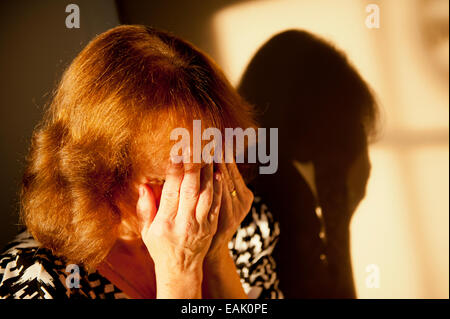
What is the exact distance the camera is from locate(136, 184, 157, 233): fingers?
69cm

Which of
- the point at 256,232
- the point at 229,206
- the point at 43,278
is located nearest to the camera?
the point at 43,278

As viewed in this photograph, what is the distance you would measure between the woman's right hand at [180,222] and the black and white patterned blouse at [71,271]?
0.46 ft

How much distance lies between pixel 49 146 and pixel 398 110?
81cm

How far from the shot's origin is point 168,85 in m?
0.66

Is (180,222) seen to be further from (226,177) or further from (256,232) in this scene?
(256,232)

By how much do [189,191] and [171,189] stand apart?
4 centimetres

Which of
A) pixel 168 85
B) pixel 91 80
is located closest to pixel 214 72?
pixel 168 85

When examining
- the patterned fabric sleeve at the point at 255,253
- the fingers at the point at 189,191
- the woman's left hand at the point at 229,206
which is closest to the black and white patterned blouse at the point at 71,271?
the patterned fabric sleeve at the point at 255,253

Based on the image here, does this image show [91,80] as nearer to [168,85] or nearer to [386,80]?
[168,85]

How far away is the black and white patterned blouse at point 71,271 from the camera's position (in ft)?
2.07

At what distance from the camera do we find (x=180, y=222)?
67 cm

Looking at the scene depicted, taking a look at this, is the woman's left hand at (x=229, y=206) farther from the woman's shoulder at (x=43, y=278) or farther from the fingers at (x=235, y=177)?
the woman's shoulder at (x=43, y=278)

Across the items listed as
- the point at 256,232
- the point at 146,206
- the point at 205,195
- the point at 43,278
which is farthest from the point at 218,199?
Result: the point at 43,278
